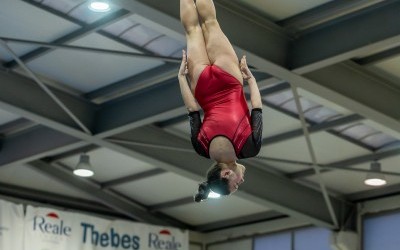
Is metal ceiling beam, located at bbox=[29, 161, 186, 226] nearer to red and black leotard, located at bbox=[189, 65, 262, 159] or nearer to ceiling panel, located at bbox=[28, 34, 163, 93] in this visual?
ceiling panel, located at bbox=[28, 34, 163, 93]

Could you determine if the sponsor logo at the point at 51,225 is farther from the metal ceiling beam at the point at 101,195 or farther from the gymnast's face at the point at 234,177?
the gymnast's face at the point at 234,177

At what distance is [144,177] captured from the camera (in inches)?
717

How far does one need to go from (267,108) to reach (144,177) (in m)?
4.62

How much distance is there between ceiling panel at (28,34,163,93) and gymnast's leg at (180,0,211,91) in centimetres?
477

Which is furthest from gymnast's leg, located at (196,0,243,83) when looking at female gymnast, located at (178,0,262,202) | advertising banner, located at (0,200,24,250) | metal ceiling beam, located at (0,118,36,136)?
advertising banner, located at (0,200,24,250)

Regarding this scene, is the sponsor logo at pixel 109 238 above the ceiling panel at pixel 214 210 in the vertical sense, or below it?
below

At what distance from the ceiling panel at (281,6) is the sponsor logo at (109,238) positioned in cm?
759

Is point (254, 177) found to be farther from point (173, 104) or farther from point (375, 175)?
point (173, 104)

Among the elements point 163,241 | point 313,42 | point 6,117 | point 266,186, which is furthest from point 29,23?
point 163,241

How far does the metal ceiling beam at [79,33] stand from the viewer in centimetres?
1196

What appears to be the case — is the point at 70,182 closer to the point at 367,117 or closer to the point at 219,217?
the point at 219,217

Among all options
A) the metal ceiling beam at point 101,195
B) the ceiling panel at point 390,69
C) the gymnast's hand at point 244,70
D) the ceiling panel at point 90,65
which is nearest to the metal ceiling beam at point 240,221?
the metal ceiling beam at point 101,195

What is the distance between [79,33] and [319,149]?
5.23 metres

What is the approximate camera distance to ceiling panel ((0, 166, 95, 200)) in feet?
57.6
